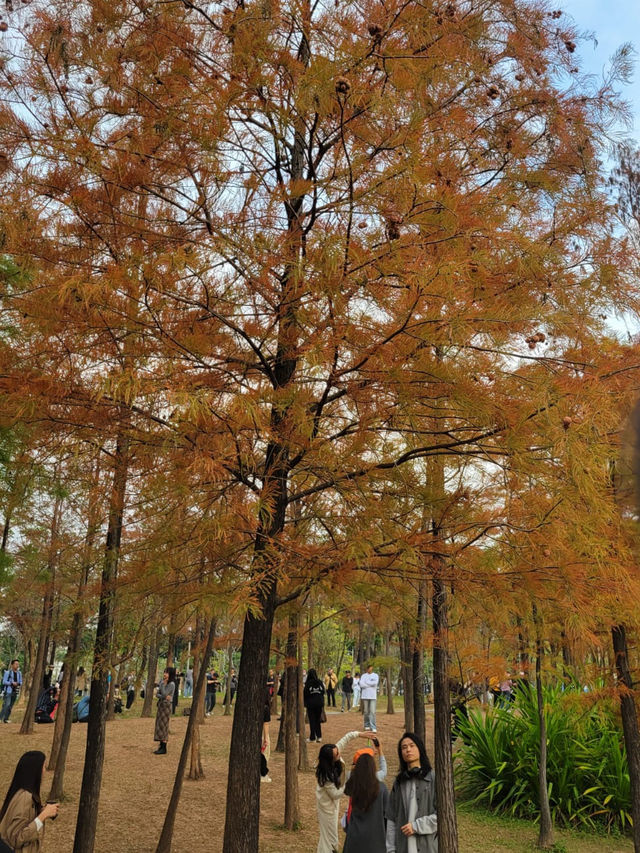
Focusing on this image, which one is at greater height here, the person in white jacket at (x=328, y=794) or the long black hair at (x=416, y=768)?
the long black hair at (x=416, y=768)

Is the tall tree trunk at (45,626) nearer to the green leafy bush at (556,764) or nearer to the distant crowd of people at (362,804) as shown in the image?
the distant crowd of people at (362,804)

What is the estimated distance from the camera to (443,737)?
320 inches

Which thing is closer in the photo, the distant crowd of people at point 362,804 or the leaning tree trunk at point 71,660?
the distant crowd of people at point 362,804

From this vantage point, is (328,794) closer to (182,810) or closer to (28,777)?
(28,777)

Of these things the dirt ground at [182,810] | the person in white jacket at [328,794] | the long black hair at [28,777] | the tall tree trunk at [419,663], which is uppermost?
the tall tree trunk at [419,663]

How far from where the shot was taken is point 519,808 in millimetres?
11242

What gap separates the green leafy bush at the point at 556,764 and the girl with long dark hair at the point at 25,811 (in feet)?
23.2

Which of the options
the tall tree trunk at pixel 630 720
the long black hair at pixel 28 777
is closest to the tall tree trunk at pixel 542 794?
the tall tree trunk at pixel 630 720

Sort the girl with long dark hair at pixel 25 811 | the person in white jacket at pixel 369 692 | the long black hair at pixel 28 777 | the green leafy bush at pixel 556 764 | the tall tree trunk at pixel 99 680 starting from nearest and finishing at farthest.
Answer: the girl with long dark hair at pixel 25 811, the long black hair at pixel 28 777, the tall tree trunk at pixel 99 680, the green leafy bush at pixel 556 764, the person in white jacket at pixel 369 692

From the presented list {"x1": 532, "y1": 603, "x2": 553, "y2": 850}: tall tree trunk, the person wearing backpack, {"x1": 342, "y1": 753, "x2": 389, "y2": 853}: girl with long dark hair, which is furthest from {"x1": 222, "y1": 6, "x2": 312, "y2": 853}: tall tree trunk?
the person wearing backpack

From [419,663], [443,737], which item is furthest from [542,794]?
[443,737]

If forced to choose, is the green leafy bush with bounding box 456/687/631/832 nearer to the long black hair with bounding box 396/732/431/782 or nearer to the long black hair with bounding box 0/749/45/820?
the long black hair with bounding box 396/732/431/782

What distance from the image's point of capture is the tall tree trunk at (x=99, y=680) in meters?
6.32

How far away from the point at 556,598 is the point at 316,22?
4549 mm
